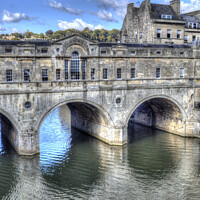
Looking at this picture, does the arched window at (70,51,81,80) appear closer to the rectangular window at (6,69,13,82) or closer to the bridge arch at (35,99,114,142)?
the bridge arch at (35,99,114,142)

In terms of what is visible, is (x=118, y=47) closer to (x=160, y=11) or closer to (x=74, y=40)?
(x=74, y=40)

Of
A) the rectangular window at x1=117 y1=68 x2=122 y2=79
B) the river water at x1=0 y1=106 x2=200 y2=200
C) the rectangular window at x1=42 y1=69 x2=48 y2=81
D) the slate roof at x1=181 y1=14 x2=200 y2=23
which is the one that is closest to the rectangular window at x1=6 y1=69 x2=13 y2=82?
the rectangular window at x1=42 y1=69 x2=48 y2=81

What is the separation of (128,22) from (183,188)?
112 feet

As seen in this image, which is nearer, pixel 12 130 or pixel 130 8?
pixel 12 130

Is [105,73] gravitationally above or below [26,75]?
above

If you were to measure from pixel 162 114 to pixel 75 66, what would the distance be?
687 inches

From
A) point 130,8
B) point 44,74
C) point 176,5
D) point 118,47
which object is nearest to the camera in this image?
point 44,74

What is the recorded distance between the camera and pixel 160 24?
143ft

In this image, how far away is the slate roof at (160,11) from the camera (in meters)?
44.2

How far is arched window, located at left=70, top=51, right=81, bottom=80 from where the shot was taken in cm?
3055

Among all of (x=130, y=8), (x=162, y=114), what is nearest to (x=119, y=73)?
(x=162, y=114)

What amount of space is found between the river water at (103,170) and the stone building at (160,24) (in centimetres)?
1666

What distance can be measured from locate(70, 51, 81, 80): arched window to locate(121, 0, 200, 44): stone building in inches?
610

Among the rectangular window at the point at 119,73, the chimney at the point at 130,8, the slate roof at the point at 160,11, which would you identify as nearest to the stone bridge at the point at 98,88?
the rectangular window at the point at 119,73
